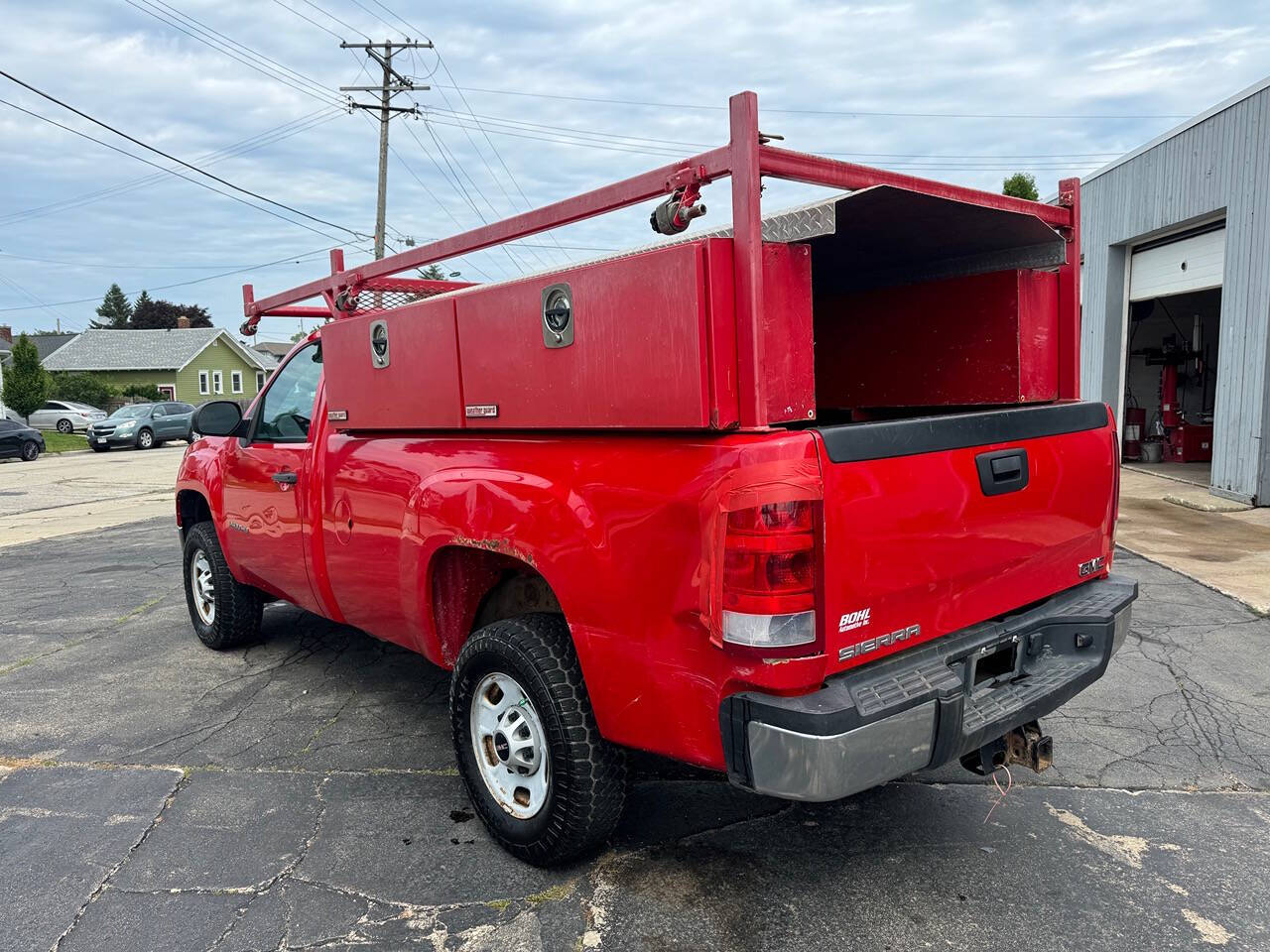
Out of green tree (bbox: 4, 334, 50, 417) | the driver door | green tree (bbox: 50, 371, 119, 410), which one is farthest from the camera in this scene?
green tree (bbox: 50, 371, 119, 410)

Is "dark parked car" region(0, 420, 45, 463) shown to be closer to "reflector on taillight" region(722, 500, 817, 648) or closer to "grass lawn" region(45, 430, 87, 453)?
"grass lawn" region(45, 430, 87, 453)

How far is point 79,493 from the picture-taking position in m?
17.4

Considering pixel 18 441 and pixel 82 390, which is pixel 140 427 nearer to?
pixel 18 441

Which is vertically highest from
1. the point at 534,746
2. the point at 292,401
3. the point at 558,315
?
the point at 558,315

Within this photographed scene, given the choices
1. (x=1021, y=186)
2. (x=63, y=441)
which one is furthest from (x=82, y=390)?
(x=1021, y=186)

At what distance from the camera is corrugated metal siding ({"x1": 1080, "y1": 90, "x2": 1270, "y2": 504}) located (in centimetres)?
1049

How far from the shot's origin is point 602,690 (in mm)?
2824

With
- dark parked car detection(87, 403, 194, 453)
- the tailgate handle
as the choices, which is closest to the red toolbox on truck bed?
the tailgate handle

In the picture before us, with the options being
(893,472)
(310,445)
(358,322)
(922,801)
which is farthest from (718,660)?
(310,445)

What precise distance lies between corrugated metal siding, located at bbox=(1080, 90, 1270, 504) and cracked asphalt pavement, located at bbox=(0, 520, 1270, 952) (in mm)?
6903

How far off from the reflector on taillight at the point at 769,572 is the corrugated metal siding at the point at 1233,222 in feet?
34.3

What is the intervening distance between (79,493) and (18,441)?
12.7 metres

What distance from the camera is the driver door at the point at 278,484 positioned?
455 centimetres

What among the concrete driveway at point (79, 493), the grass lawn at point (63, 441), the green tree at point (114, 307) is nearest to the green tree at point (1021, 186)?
the concrete driveway at point (79, 493)
